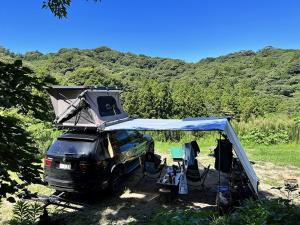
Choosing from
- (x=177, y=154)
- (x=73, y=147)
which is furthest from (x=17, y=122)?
(x=177, y=154)

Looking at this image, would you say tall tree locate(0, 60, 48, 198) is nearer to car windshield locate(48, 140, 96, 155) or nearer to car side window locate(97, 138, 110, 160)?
car windshield locate(48, 140, 96, 155)

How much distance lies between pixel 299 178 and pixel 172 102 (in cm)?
2608

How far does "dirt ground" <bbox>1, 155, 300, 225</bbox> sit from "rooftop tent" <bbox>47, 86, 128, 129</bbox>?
6.31ft

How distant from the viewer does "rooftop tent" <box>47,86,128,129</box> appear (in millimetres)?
9436

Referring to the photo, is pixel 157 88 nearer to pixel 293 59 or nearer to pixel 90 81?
pixel 90 81

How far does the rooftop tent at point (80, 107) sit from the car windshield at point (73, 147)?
96cm

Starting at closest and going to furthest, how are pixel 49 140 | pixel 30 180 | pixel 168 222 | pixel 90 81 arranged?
pixel 30 180 < pixel 168 222 < pixel 49 140 < pixel 90 81

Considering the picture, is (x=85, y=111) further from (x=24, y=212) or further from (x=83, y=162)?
(x=24, y=212)

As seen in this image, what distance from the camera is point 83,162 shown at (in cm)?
782

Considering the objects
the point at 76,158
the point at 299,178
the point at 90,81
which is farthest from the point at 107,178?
the point at 90,81

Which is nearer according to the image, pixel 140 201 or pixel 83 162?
pixel 83 162

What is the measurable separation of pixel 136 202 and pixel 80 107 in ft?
10.2

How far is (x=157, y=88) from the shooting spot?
3691 centimetres

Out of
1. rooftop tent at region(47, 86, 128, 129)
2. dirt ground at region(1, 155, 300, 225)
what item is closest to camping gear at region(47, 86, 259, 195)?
rooftop tent at region(47, 86, 128, 129)
